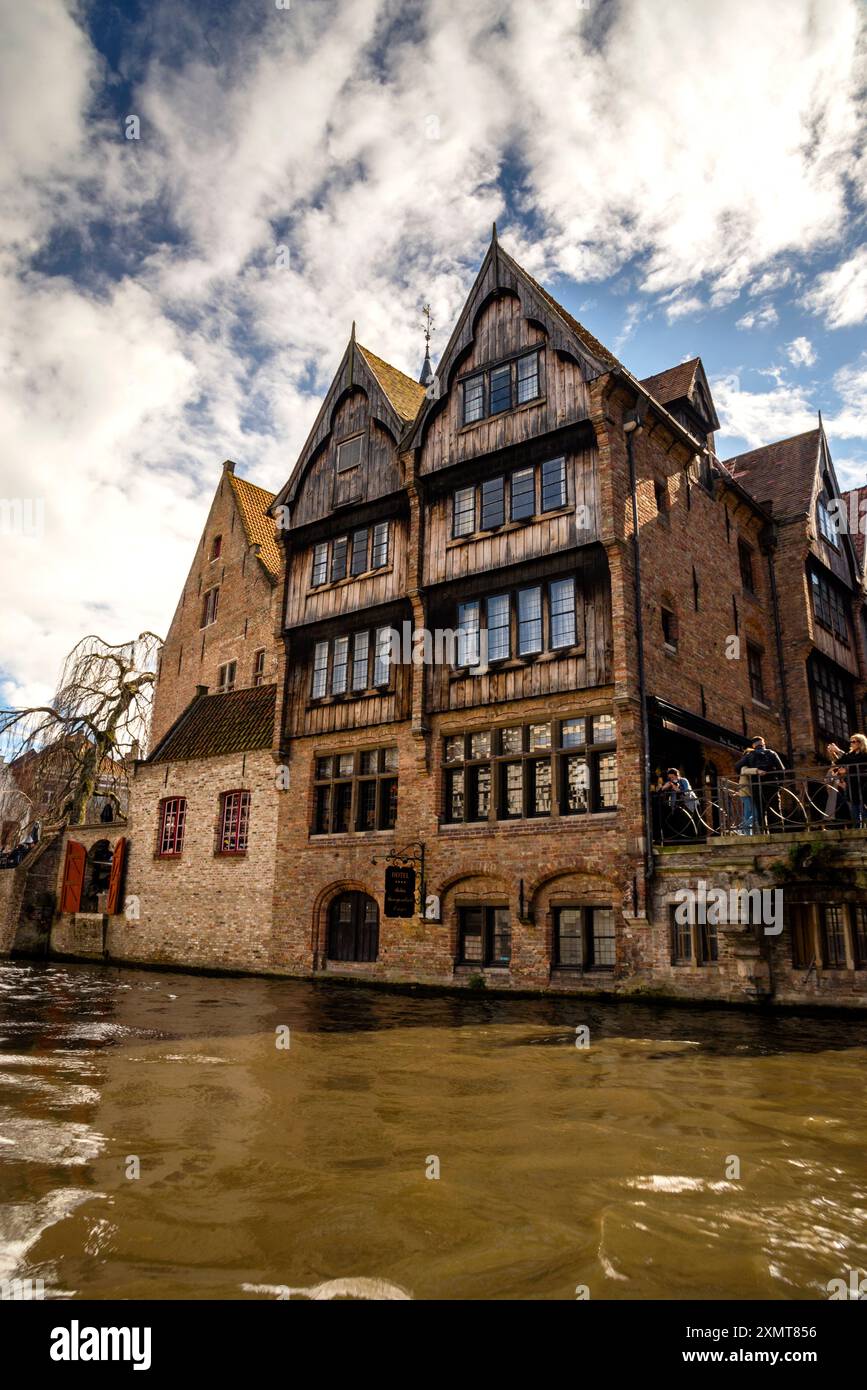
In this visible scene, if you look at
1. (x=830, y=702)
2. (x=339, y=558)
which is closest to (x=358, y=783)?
(x=339, y=558)

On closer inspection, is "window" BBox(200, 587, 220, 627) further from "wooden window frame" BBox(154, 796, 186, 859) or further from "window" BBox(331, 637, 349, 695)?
"window" BBox(331, 637, 349, 695)

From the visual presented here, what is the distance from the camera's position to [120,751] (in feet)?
95.8

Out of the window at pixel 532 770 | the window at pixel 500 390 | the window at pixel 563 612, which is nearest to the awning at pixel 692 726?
the window at pixel 532 770

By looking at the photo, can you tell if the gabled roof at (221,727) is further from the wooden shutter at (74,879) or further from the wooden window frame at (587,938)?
the wooden window frame at (587,938)

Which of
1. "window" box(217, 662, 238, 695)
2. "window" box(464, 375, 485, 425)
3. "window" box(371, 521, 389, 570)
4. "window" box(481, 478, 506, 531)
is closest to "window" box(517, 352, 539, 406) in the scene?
"window" box(464, 375, 485, 425)

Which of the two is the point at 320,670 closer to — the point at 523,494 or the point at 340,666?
the point at 340,666

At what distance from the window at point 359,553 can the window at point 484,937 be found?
28.3 ft

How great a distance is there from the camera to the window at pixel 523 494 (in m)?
17.8

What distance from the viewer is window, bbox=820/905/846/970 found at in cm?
1312

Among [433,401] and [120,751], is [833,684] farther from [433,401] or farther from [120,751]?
[120,751]

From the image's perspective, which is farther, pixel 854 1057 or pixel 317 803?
pixel 317 803
